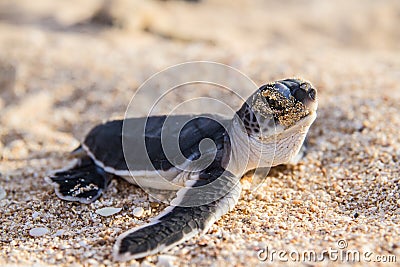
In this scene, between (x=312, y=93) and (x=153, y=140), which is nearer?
(x=312, y=93)

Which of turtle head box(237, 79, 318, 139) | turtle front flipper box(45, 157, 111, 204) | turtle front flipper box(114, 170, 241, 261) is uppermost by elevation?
turtle head box(237, 79, 318, 139)

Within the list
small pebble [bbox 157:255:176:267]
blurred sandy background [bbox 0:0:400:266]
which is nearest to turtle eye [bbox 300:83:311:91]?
blurred sandy background [bbox 0:0:400:266]

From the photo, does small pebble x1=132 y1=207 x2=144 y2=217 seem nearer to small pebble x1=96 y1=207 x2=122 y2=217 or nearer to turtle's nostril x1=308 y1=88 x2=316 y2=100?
small pebble x1=96 y1=207 x2=122 y2=217

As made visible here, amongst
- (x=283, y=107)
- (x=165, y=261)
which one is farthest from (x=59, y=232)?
(x=283, y=107)

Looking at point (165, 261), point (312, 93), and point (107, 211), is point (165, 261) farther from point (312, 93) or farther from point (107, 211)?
point (312, 93)

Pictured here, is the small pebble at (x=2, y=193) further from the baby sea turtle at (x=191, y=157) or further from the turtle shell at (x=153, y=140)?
the turtle shell at (x=153, y=140)
